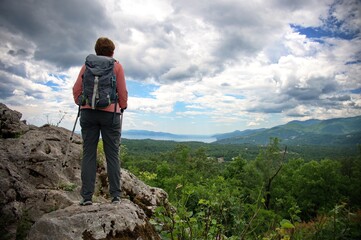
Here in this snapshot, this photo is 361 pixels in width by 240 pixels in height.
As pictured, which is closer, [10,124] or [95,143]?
[95,143]

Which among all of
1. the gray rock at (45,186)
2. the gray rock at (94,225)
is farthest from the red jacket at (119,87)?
the gray rock at (94,225)

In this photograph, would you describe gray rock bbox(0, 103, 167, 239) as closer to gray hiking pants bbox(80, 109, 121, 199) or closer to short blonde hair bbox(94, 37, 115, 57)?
gray hiking pants bbox(80, 109, 121, 199)

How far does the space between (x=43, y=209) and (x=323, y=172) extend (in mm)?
52021

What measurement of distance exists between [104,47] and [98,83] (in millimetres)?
750

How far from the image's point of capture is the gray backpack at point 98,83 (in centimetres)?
418

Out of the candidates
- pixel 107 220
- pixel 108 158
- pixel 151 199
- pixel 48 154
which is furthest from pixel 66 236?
pixel 151 199

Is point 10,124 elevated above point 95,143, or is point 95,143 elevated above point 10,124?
point 10,124

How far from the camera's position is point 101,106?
13.8ft

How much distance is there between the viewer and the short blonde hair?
15.0ft

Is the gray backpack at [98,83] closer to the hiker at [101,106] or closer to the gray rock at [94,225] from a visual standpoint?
the hiker at [101,106]

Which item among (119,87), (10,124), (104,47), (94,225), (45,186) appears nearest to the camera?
(94,225)

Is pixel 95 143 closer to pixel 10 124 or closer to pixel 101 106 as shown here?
pixel 101 106

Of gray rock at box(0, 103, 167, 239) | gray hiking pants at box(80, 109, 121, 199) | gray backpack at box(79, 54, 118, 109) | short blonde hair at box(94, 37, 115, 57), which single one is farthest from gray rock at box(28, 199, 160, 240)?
short blonde hair at box(94, 37, 115, 57)

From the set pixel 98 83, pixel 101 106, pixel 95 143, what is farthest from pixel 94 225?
pixel 98 83
